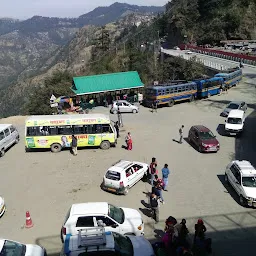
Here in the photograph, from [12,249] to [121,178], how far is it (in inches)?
284

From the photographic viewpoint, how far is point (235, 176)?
17359 mm

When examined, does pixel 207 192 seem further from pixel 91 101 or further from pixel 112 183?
pixel 91 101

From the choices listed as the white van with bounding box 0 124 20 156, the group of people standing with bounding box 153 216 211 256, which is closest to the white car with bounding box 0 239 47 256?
the group of people standing with bounding box 153 216 211 256

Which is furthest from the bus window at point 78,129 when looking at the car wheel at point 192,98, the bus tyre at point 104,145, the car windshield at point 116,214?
the car wheel at point 192,98

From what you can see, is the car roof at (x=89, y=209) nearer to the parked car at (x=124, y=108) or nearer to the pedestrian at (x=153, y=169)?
the pedestrian at (x=153, y=169)

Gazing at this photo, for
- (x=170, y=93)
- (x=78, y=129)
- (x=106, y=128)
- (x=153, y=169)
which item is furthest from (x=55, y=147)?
(x=170, y=93)

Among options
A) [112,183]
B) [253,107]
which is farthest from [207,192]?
[253,107]

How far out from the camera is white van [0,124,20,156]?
2441 centimetres

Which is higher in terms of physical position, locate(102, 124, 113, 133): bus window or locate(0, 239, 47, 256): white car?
locate(0, 239, 47, 256): white car

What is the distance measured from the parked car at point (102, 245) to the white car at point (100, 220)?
4.37 feet

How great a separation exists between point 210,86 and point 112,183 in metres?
26.1

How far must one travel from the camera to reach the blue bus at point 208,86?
3944 centimetres

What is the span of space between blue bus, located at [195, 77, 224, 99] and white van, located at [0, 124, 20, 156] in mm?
21520

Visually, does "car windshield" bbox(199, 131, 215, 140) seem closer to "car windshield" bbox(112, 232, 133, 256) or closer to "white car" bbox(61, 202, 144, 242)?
"white car" bbox(61, 202, 144, 242)
